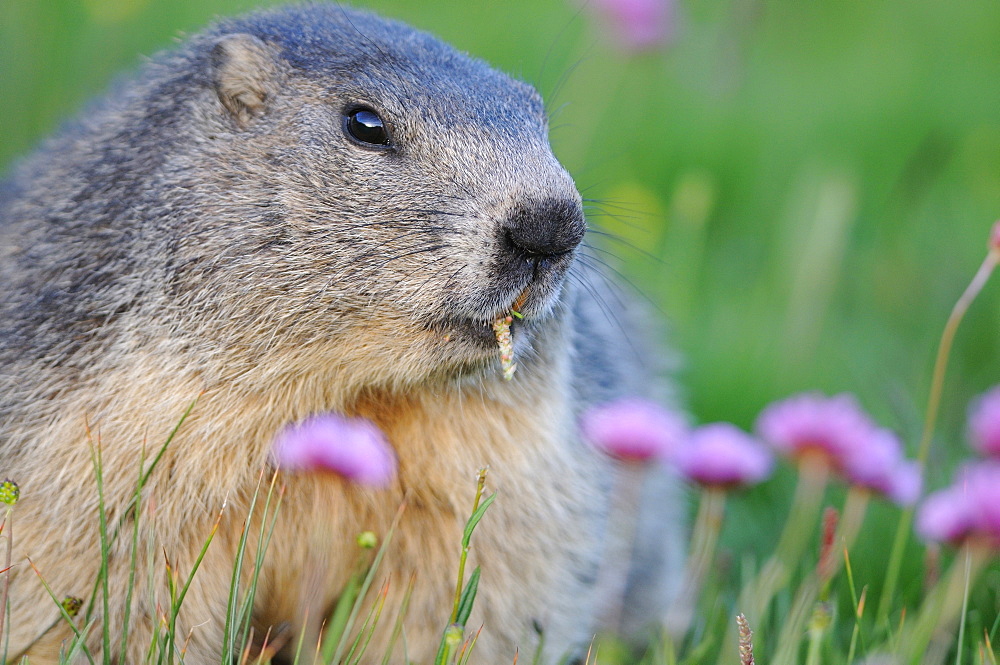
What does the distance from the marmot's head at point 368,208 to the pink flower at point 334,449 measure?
0.56ft

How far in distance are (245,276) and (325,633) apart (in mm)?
1159

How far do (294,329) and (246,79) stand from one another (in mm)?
803

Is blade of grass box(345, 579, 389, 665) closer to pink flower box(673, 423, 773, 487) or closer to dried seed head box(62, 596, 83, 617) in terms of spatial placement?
dried seed head box(62, 596, 83, 617)

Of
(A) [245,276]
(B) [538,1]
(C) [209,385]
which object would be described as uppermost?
(B) [538,1]

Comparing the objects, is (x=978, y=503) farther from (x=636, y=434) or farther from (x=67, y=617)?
(x=67, y=617)

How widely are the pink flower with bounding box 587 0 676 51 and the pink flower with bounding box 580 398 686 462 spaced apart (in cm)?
394

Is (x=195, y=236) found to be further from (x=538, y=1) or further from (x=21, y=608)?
(x=538, y=1)

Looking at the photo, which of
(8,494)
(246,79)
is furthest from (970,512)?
(8,494)

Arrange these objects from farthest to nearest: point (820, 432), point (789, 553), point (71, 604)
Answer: point (789, 553)
point (820, 432)
point (71, 604)

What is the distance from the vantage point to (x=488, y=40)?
865 cm

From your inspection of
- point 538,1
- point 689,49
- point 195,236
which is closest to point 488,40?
point 538,1

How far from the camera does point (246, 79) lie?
3.37m

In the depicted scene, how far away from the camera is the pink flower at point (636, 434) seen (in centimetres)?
358

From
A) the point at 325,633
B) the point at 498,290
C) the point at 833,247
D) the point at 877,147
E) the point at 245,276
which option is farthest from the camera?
the point at 877,147
